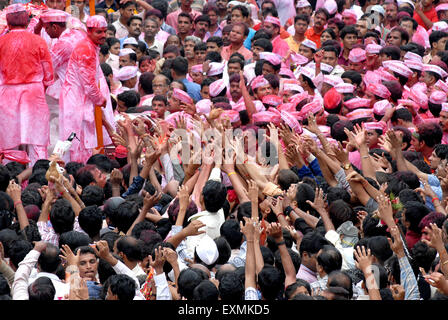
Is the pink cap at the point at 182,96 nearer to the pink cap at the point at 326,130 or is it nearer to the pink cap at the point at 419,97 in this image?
the pink cap at the point at 326,130

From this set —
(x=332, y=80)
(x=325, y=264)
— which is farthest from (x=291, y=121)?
(x=325, y=264)

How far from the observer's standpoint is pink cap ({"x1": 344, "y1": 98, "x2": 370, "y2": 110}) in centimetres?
1130

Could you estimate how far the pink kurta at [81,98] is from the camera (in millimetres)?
10289

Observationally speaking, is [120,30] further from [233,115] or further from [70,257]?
[70,257]

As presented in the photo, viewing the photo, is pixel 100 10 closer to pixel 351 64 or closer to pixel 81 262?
pixel 351 64

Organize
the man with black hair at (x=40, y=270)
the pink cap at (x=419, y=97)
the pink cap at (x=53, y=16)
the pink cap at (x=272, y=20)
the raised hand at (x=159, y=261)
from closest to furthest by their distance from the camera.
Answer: the man with black hair at (x=40, y=270)
the raised hand at (x=159, y=261)
the pink cap at (x=53, y=16)
the pink cap at (x=419, y=97)
the pink cap at (x=272, y=20)

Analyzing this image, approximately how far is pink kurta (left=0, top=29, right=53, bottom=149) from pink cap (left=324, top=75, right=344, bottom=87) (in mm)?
3422

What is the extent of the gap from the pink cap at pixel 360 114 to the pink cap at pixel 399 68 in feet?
4.75

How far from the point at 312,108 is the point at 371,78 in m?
1.69

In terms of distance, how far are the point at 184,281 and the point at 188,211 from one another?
1593 mm

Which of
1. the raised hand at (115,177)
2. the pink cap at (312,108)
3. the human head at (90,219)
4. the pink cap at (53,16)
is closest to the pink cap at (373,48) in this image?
the pink cap at (312,108)

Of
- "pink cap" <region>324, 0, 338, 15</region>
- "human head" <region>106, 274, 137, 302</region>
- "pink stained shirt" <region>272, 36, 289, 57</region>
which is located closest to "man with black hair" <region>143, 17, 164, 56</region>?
"pink stained shirt" <region>272, 36, 289, 57</region>

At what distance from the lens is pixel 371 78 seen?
12133mm

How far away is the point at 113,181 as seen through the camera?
29.7ft
